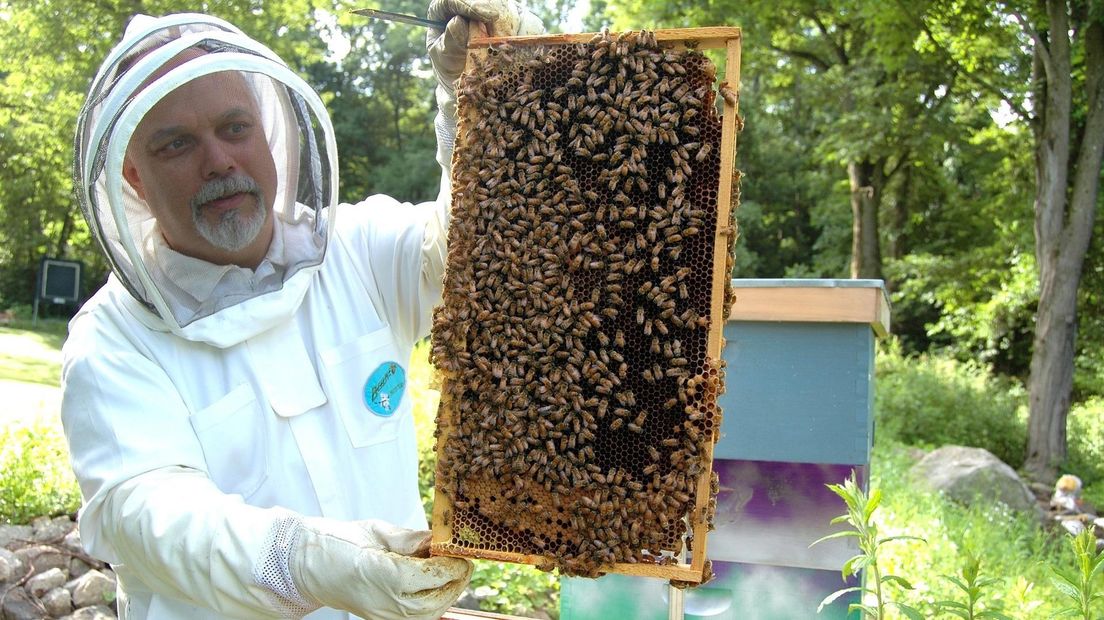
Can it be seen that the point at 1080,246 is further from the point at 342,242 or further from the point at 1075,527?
the point at 342,242

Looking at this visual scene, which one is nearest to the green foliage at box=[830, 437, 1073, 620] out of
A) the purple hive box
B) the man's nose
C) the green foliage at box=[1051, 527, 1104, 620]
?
the purple hive box

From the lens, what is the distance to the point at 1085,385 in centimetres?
2091

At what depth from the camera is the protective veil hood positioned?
2.65m

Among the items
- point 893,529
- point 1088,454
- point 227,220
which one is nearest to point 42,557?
point 227,220

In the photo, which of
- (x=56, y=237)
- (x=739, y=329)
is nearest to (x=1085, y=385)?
(x=739, y=329)

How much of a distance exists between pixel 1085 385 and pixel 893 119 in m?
8.13

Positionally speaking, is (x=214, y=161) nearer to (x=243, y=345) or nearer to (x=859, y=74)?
(x=243, y=345)

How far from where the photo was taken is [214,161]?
2.90 m

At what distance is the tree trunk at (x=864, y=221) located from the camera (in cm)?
2161

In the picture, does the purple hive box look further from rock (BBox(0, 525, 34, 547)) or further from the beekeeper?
rock (BBox(0, 525, 34, 547))

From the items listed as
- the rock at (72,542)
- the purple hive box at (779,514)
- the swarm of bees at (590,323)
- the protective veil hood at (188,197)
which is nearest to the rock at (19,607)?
the rock at (72,542)

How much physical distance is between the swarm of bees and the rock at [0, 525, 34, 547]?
16.0 feet

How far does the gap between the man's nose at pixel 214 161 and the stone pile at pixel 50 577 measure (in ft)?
10.3

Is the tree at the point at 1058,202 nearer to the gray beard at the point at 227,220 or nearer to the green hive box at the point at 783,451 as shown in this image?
the green hive box at the point at 783,451
